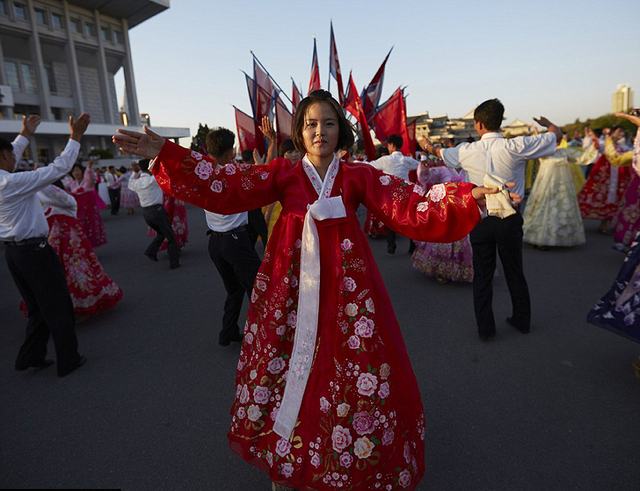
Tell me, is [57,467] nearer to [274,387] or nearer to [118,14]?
[274,387]

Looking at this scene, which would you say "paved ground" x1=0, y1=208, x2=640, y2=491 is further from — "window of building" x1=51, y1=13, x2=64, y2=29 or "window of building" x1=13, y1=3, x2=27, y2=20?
"window of building" x1=51, y1=13, x2=64, y2=29

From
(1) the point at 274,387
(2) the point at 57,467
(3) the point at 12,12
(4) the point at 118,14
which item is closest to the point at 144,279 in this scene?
(2) the point at 57,467

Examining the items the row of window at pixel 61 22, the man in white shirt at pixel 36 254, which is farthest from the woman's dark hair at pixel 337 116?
the row of window at pixel 61 22

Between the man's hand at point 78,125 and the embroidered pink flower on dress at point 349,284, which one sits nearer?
the embroidered pink flower on dress at point 349,284

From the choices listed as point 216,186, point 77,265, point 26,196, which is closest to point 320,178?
point 216,186

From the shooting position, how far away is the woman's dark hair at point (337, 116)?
1.81m

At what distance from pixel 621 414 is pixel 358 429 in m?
1.81

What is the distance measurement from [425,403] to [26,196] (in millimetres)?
3185

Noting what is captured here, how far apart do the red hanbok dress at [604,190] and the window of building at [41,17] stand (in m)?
48.5

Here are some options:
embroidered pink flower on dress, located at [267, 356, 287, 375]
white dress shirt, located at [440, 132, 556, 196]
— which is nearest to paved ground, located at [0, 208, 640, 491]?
embroidered pink flower on dress, located at [267, 356, 287, 375]

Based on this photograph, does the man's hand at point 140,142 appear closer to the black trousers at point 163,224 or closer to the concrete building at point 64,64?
the black trousers at point 163,224

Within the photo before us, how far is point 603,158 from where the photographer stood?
7230 millimetres

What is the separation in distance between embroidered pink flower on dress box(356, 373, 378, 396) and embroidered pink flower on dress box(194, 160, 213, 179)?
1.06 m

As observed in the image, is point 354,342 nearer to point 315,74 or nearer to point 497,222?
point 497,222
